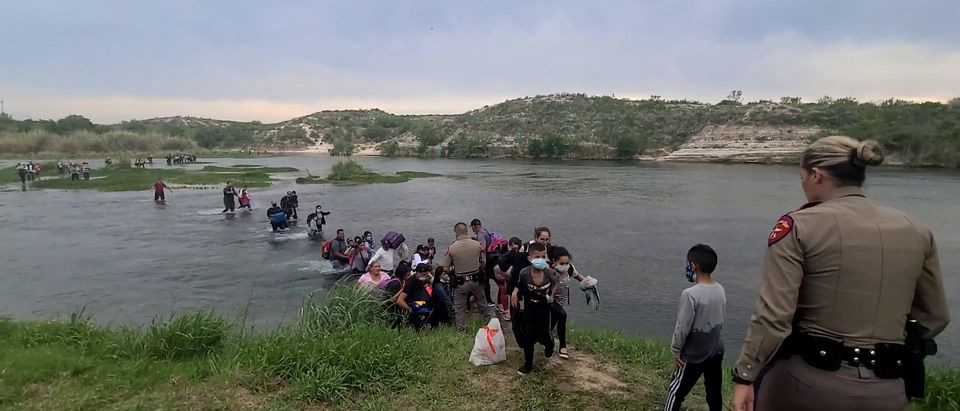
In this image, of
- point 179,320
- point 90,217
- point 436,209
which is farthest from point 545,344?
point 90,217

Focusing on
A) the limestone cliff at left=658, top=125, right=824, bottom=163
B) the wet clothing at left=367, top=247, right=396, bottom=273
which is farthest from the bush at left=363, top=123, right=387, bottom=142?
the wet clothing at left=367, top=247, right=396, bottom=273

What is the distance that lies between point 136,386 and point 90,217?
85.1 ft

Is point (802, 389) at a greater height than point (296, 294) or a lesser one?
greater

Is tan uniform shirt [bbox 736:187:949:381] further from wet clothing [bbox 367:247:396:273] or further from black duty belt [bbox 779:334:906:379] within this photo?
wet clothing [bbox 367:247:396:273]

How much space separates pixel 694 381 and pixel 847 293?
117 inches

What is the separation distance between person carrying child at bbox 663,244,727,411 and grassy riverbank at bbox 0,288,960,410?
2.34 feet

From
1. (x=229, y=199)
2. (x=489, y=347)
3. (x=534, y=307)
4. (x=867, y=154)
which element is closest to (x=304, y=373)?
(x=489, y=347)

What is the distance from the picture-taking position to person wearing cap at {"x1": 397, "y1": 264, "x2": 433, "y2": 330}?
349 inches

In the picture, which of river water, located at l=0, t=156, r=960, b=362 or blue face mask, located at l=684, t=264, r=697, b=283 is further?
river water, located at l=0, t=156, r=960, b=362

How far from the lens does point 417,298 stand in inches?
353

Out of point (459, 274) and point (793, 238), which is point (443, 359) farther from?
point (793, 238)

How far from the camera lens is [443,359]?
6918 millimetres

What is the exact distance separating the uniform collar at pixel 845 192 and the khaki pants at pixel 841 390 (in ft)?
2.60

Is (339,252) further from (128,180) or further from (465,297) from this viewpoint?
(128,180)
